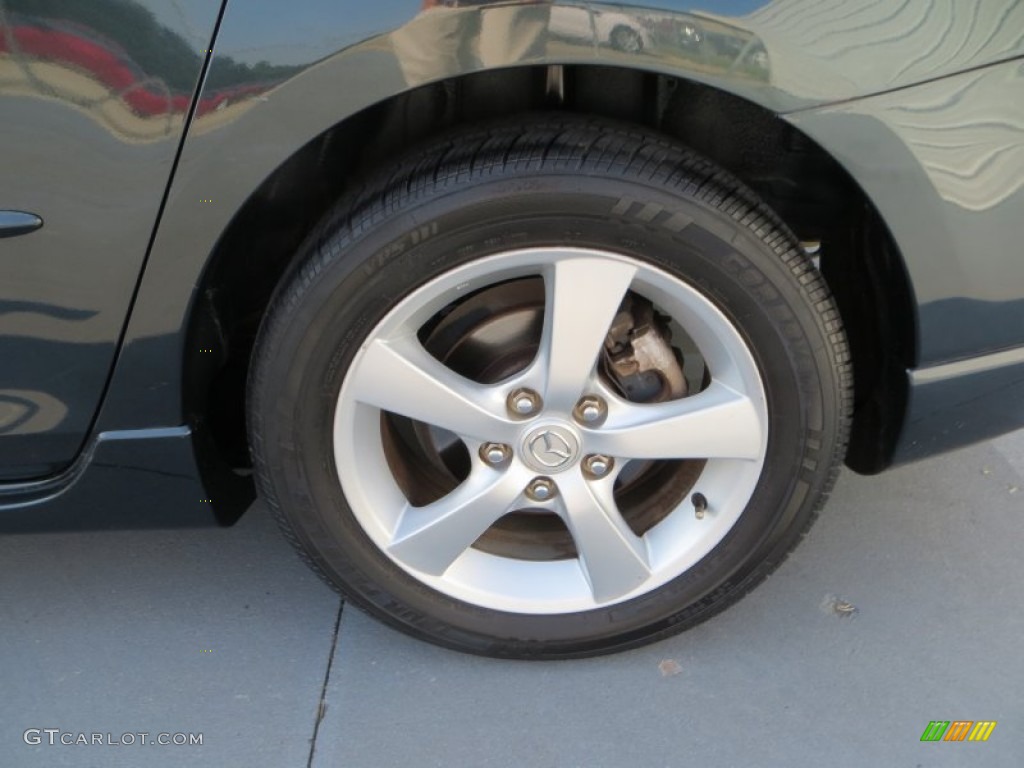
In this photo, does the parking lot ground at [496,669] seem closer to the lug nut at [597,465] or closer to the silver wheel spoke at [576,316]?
the lug nut at [597,465]

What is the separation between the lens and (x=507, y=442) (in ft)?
5.53

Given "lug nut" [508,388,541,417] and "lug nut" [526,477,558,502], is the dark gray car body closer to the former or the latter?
"lug nut" [508,388,541,417]

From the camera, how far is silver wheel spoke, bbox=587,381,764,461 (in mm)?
1640

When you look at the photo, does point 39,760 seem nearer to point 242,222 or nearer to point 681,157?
point 242,222

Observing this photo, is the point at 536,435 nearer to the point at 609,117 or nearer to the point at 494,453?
the point at 494,453

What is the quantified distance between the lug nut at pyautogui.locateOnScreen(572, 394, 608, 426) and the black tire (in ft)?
0.93

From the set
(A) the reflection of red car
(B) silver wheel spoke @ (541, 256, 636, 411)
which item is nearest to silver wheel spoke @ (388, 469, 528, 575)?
(B) silver wheel spoke @ (541, 256, 636, 411)

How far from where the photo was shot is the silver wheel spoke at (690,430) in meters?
1.64

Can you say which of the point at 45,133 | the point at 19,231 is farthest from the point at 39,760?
the point at 45,133

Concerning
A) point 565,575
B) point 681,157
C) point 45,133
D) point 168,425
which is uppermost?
point 681,157

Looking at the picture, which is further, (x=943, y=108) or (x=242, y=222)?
(x=242, y=222)

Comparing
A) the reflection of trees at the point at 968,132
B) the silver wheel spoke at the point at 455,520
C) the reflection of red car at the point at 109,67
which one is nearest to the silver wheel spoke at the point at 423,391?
the silver wheel spoke at the point at 455,520

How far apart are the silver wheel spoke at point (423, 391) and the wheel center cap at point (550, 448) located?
5 cm

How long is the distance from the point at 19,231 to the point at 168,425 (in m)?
0.41
